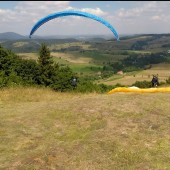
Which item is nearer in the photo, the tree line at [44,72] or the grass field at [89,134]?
the grass field at [89,134]

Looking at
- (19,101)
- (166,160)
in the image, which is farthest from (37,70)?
(166,160)

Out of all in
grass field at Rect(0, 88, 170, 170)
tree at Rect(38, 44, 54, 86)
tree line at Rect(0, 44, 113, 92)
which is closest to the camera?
grass field at Rect(0, 88, 170, 170)

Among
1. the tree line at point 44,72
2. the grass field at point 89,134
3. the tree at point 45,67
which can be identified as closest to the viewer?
the grass field at point 89,134

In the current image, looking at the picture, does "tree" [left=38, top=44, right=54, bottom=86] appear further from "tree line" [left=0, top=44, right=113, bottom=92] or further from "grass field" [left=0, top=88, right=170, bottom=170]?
"grass field" [left=0, top=88, right=170, bottom=170]

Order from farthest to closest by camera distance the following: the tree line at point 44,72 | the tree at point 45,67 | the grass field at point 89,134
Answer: the tree at point 45,67 < the tree line at point 44,72 < the grass field at point 89,134

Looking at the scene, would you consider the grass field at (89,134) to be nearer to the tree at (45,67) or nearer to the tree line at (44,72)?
the tree line at (44,72)

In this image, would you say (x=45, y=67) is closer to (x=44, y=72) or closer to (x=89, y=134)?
(x=44, y=72)

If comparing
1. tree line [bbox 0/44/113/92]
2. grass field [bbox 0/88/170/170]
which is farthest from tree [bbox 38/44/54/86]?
grass field [bbox 0/88/170/170]

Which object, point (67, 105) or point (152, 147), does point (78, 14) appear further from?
point (152, 147)

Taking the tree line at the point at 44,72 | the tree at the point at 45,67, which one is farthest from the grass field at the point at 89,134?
the tree at the point at 45,67

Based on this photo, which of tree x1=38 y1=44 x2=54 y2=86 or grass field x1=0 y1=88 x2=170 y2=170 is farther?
tree x1=38 y1=44 x2=54 y2=86
